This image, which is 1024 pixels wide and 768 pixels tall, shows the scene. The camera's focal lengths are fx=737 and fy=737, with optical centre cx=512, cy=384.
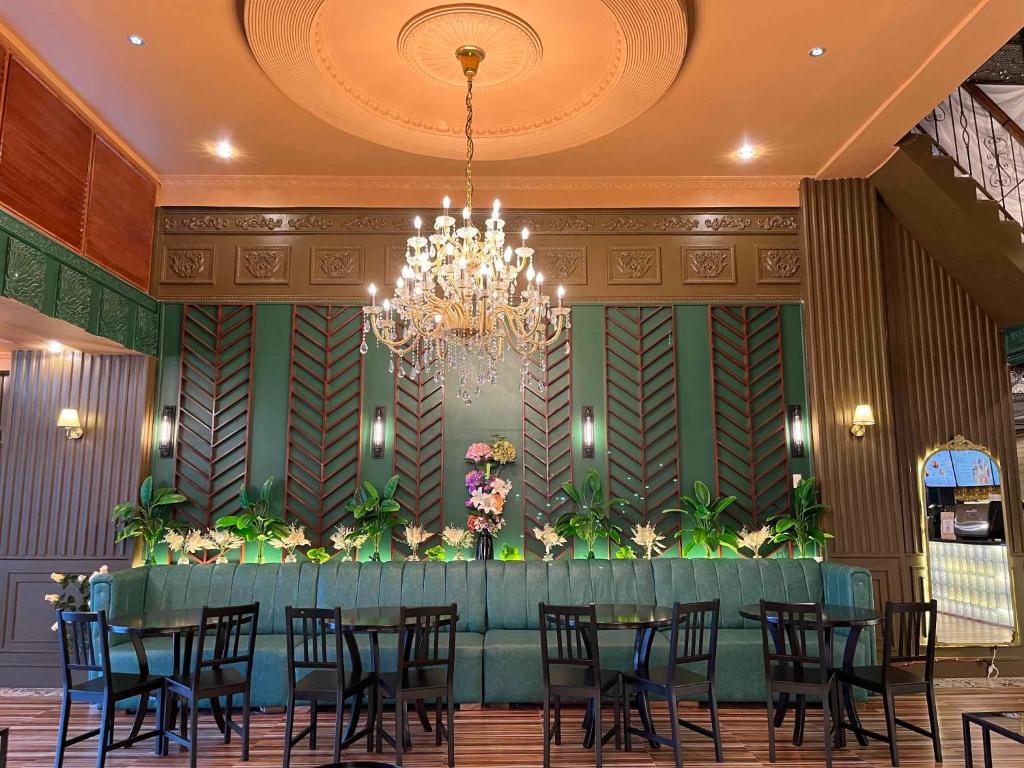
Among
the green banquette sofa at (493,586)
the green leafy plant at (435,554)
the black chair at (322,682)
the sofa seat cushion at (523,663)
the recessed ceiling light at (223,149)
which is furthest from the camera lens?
the green leafy plant at (435,554)

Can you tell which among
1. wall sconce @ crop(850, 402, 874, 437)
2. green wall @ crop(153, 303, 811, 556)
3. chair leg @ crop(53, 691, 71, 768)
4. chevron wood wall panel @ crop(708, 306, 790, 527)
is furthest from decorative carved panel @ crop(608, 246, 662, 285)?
chair leg @ crop(53, 691, 71, 768)

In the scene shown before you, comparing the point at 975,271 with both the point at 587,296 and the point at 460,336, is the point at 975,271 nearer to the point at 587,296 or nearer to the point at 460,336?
the point at 587,296

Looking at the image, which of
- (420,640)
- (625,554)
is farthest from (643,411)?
(420,640)

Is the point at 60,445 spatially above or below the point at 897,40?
below

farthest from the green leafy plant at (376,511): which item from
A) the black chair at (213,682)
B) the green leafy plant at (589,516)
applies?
the black chair at (213,682)

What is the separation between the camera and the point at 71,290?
5.86 metres

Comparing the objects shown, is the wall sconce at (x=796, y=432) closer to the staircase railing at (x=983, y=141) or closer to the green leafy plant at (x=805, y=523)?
the green leafy plant at (x=805, y=523)

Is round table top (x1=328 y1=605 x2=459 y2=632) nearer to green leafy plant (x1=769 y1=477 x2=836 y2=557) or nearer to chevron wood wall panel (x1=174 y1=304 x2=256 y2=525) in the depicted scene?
chevron wood wall panel (x1=174 y1=304 x2=256 y2=525)

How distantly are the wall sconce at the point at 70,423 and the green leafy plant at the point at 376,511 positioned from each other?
2596mm

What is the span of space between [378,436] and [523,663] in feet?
8.48

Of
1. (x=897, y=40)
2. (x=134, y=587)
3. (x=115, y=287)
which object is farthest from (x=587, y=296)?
(x=134, y=587)

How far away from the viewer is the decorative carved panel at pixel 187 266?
7344mm

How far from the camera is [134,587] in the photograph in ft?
20.0

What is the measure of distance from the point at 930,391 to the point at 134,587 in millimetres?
7448
